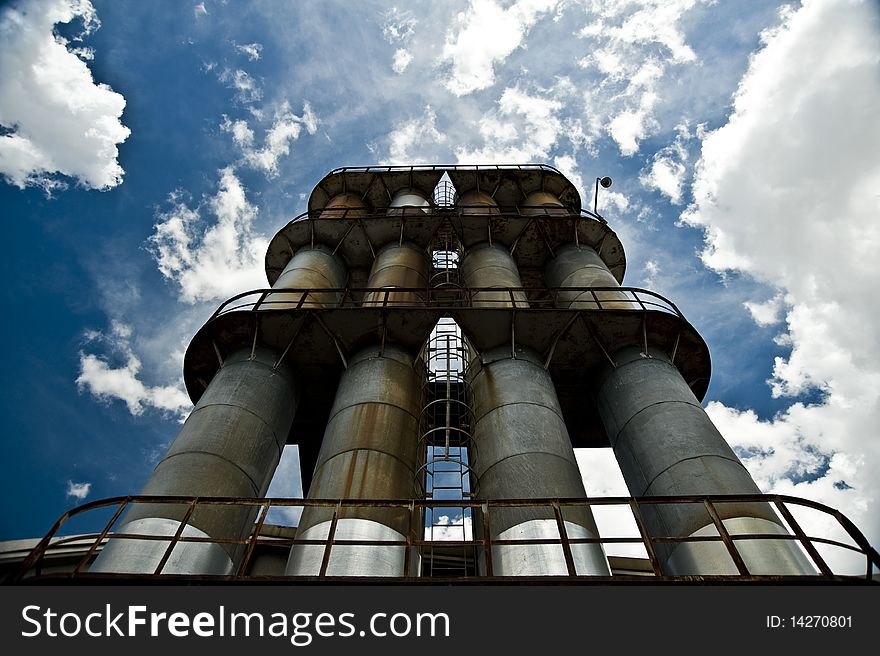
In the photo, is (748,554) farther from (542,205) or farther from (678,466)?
(542,205)

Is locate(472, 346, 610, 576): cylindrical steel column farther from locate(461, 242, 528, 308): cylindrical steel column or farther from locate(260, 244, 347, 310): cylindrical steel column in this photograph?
locate(260, 244, 347, 310): cylindrical steel column

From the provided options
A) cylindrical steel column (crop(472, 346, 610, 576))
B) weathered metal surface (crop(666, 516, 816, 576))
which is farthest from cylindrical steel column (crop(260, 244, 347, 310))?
weathered metal surface (crop(666, 516, 816, 576))

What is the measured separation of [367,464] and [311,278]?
10.2m

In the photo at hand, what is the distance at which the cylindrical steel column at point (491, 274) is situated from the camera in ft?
58.1

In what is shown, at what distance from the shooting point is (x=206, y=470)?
10977 millimetres

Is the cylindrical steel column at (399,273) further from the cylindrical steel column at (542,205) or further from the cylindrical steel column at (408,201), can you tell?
the cylindrical steel column at (542,205)

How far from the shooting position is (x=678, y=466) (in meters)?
11.2

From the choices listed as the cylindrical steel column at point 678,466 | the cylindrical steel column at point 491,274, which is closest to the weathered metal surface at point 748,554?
the cylindrical steel column at point 678,466

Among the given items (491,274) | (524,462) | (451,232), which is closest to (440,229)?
(451,232)

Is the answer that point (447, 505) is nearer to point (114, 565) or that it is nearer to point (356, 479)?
point (356, 479)

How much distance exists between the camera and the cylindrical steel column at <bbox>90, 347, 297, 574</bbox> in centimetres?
922

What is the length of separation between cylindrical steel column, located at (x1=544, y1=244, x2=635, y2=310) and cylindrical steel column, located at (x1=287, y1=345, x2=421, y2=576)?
20.8 feet

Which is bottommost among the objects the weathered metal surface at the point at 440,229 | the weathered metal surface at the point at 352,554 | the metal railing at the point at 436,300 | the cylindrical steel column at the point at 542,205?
the weathered metal surface at the point at 352,554

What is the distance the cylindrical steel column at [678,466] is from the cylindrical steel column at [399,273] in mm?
6750
